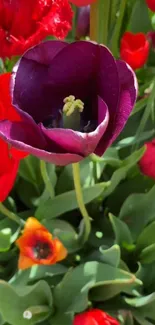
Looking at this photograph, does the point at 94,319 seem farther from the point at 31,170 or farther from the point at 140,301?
the point at 31,170

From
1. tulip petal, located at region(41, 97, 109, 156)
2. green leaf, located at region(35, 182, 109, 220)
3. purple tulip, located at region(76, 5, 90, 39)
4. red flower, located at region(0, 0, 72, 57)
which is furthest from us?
purple tulip, located at region(76, 5, 90, 39)

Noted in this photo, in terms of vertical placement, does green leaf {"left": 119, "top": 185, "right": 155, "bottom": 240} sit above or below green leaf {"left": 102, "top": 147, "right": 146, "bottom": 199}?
below

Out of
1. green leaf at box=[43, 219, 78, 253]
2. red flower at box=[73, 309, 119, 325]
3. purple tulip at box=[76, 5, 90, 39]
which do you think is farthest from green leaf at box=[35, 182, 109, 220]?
purple tulip at box=[76, 5, 90, 39]

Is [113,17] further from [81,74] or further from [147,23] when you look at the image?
[81,74]

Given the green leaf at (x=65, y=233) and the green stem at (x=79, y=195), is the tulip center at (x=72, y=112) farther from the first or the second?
the green leaf at (x=65, y=233)

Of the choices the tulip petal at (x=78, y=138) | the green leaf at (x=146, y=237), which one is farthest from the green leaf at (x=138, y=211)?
the tulip petal at (x=78, y=138)

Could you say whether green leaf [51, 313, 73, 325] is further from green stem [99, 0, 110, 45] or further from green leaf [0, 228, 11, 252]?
green stem [99, 0, 110, 45]

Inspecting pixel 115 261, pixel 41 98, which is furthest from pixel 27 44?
pixel 115 261
